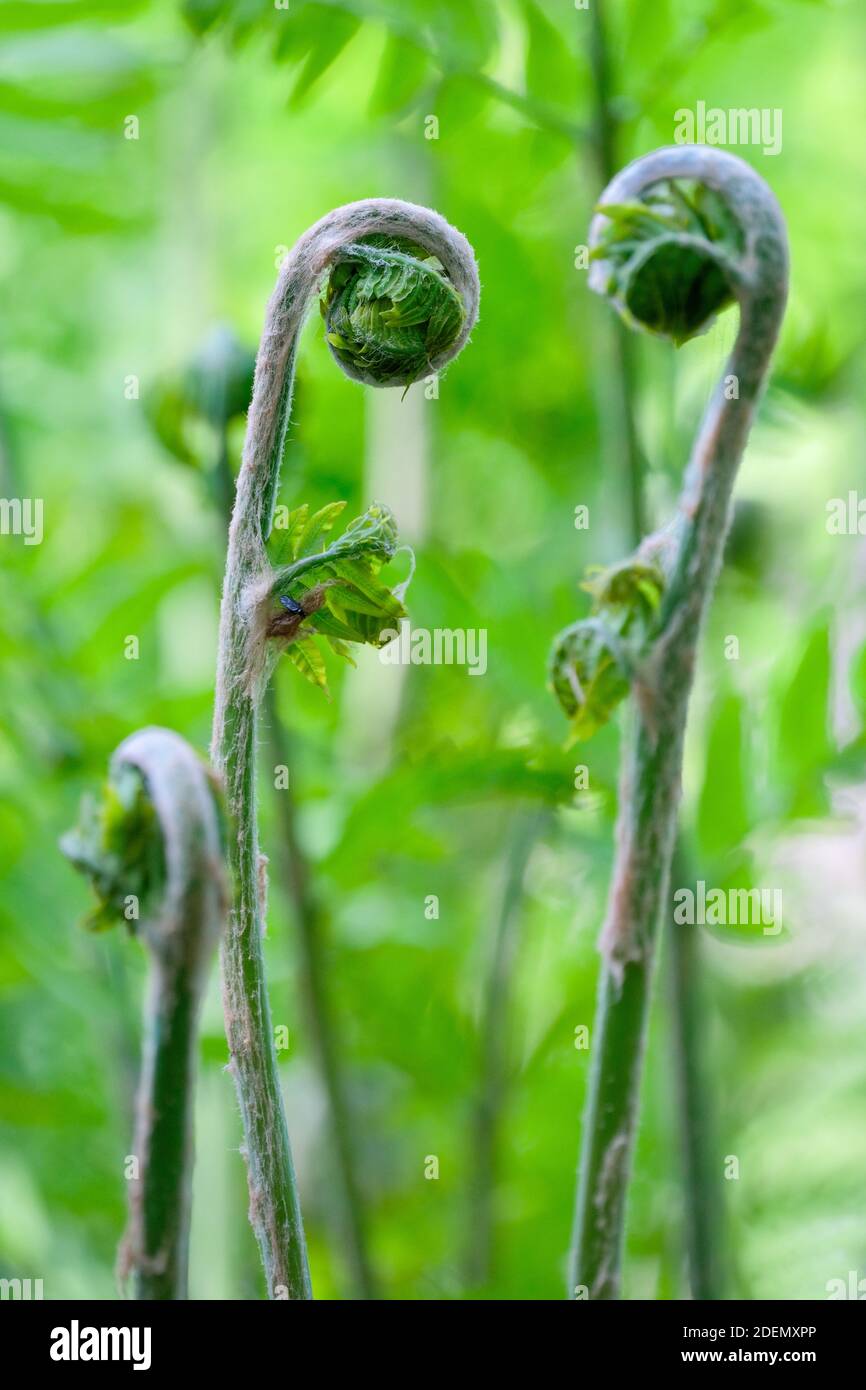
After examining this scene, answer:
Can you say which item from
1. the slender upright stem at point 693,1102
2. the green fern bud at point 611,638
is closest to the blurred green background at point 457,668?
the slender upright stem at point 693,1102

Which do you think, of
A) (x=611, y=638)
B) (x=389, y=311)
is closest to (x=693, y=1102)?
(x=611, y=638)

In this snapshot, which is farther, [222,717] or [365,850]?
A: [365,850]

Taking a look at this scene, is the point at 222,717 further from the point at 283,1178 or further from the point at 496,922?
the point at 496,922

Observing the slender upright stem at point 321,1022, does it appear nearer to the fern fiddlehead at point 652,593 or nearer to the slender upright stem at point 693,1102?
the slender upright stem at point 693,1102

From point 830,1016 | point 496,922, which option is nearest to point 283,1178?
point 496,922

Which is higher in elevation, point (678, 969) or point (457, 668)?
point (457, 668)

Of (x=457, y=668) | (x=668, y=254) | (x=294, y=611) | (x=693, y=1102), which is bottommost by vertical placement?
(x=693, y=1102)

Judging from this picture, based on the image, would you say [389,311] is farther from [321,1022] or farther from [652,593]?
[321,1022]
